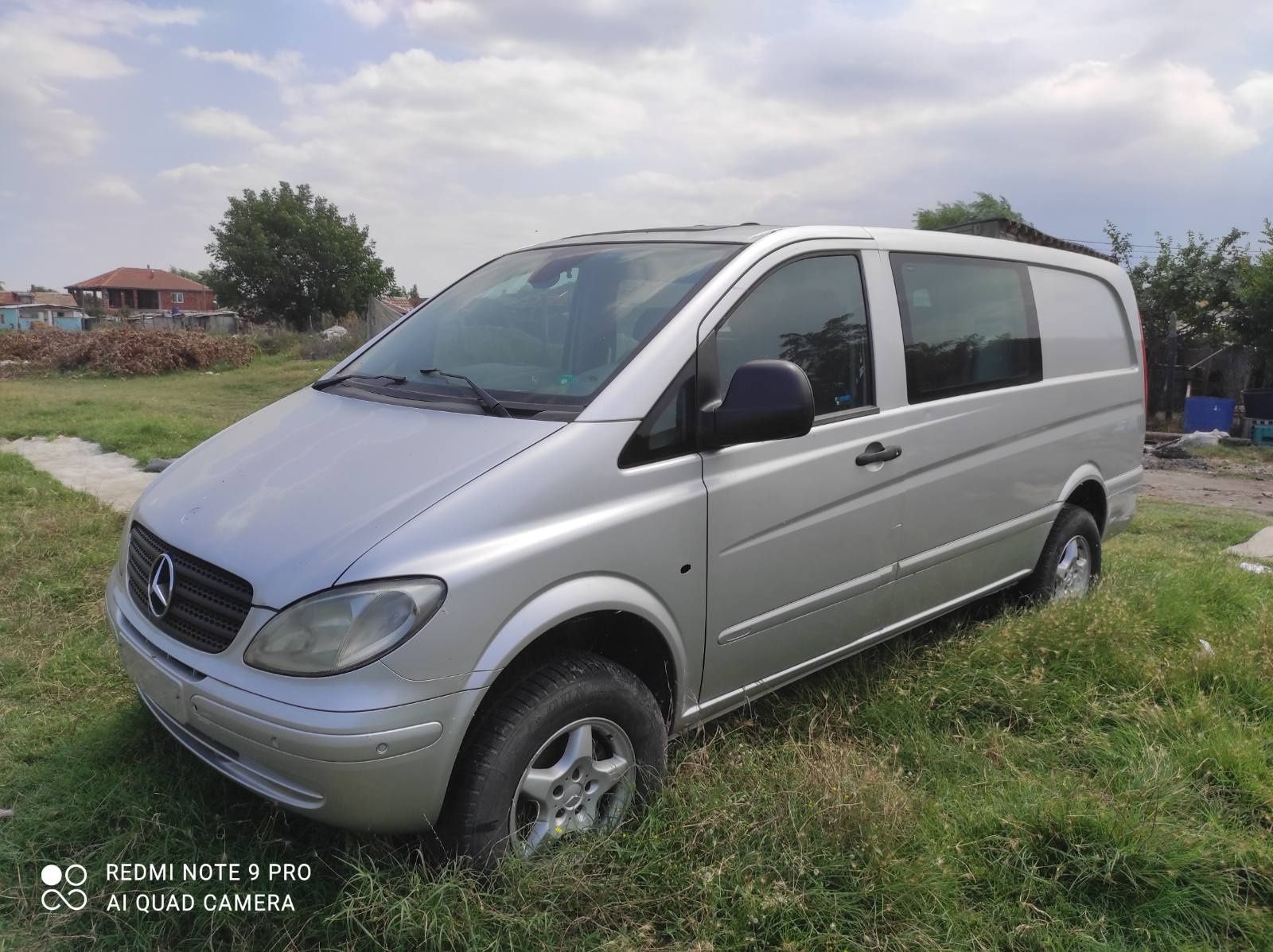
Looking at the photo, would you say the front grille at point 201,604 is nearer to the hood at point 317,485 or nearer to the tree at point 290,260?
the hood at point 317,485

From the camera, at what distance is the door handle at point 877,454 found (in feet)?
10.6

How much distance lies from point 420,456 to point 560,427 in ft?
1.27

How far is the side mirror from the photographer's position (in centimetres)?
263

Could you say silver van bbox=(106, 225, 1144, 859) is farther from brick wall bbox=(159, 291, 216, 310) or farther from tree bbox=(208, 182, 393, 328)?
brick wall bbox=(159, 291, 216, 310)

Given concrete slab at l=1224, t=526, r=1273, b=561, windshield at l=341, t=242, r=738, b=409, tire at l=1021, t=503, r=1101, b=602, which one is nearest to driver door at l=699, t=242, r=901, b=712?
windshield at l=341, t=242, r=738, b=409

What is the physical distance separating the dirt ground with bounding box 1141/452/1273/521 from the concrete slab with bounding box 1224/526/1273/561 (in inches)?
93.4

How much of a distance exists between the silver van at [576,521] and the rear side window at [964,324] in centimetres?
2

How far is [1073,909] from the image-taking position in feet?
7.83

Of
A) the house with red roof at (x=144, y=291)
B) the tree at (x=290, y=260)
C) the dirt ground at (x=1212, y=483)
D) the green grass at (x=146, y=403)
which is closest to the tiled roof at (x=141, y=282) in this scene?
the house with red roof at (x=144, y=291)

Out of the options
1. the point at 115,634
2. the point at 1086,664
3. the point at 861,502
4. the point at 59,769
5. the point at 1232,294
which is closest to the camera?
the point at 115,634

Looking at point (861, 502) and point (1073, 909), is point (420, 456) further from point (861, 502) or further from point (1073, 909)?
point (1073, 909)

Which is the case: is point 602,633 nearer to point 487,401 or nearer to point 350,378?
point 487,401

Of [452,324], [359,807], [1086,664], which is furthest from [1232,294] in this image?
[359,807]

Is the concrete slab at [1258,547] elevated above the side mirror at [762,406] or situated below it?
below
